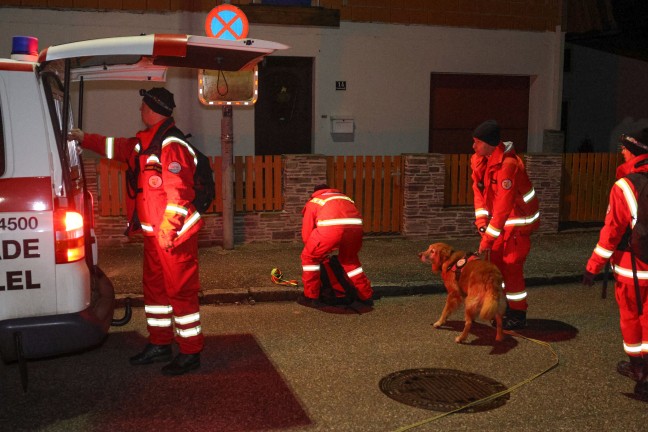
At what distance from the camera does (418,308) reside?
747 cm

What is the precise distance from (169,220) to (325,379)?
1.62 m

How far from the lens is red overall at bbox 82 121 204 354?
510 centimetres

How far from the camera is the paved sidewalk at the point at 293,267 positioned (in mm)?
7789

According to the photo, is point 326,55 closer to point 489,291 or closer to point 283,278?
point 283,278

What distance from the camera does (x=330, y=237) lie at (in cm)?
714

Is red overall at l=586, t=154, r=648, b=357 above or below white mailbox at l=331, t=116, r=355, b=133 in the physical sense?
below

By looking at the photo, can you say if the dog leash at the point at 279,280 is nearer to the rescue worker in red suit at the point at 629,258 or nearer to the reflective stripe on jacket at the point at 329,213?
the reflective stripe on jacket at the point at 329,213

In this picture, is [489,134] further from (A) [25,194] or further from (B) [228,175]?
(B) [228,175]

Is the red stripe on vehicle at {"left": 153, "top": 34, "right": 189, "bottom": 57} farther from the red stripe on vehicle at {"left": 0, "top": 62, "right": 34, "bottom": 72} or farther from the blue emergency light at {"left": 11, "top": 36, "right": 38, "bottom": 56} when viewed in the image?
the blue emergency light at {"left": 11, "top": 36, "right": 38, "bottom": 56}

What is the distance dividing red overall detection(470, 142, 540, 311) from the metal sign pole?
12.9ft

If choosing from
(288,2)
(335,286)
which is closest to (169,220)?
(335,286)

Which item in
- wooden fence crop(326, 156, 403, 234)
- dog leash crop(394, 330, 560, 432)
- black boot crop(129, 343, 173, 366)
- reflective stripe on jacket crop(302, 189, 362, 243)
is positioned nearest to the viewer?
dog leash crop(394, 330, 560, 432)

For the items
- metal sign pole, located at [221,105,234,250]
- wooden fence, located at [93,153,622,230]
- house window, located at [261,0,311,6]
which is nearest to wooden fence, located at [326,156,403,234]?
wooden fence, located at [93,153,622,230]

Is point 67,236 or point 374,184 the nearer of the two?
point 67,236
